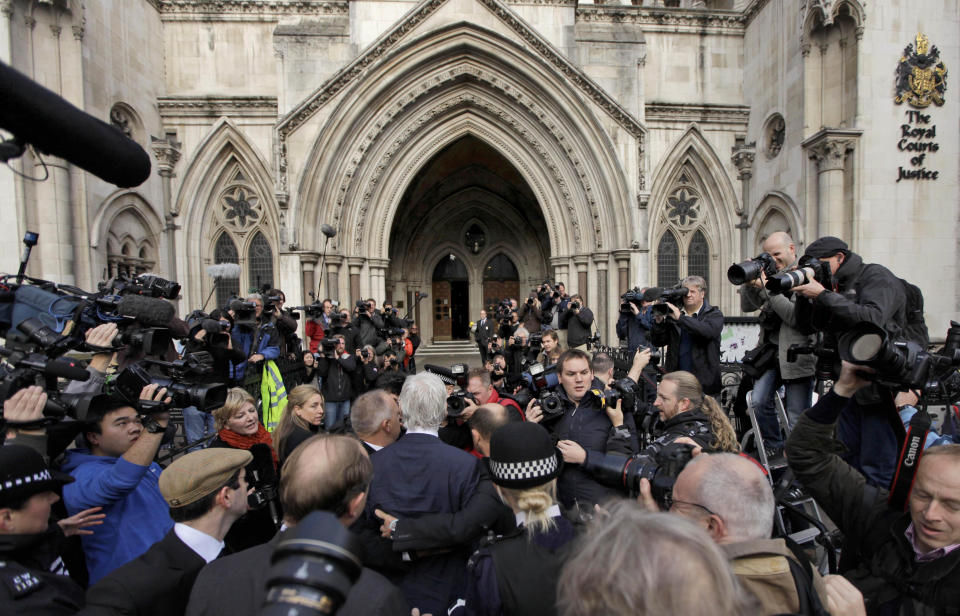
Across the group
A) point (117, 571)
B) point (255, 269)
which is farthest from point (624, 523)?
point (255, 269)

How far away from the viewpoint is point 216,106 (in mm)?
13234

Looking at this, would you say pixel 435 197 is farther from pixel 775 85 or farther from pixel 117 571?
pixel 117 571

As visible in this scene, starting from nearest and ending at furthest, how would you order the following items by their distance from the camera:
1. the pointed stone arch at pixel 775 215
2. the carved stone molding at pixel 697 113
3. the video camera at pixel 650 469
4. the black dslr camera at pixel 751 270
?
the video camera at pixel 650 469 < the black dslr camera at pixel 751 270 < the pointed stone arch at pixel 775 215 < the carved stone molding at pixel 697 113

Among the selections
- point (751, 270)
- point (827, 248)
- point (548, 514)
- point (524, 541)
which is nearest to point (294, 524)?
point (524, 541)

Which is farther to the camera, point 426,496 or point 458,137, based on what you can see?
point 458,137

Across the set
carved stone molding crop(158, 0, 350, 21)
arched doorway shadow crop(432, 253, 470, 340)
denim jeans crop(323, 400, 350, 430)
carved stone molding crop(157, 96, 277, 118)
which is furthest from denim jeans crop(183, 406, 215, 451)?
arched doorway shadow crop(432, 253, 470, 340)

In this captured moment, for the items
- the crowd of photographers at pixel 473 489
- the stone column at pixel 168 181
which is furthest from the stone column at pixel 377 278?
the crowd of photographers at pixel 473 489

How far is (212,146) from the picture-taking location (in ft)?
43.8

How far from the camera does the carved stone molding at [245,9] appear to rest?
13156mm

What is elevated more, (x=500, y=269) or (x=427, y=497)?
(x=500, y=269)

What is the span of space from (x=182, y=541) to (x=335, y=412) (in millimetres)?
5044

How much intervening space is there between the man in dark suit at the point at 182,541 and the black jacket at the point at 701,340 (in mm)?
3950

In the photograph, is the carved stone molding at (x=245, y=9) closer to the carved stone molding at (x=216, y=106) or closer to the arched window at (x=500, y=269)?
the carved stone molding at (x=216, y=106)

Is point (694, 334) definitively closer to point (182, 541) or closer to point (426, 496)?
point (426, 496)
